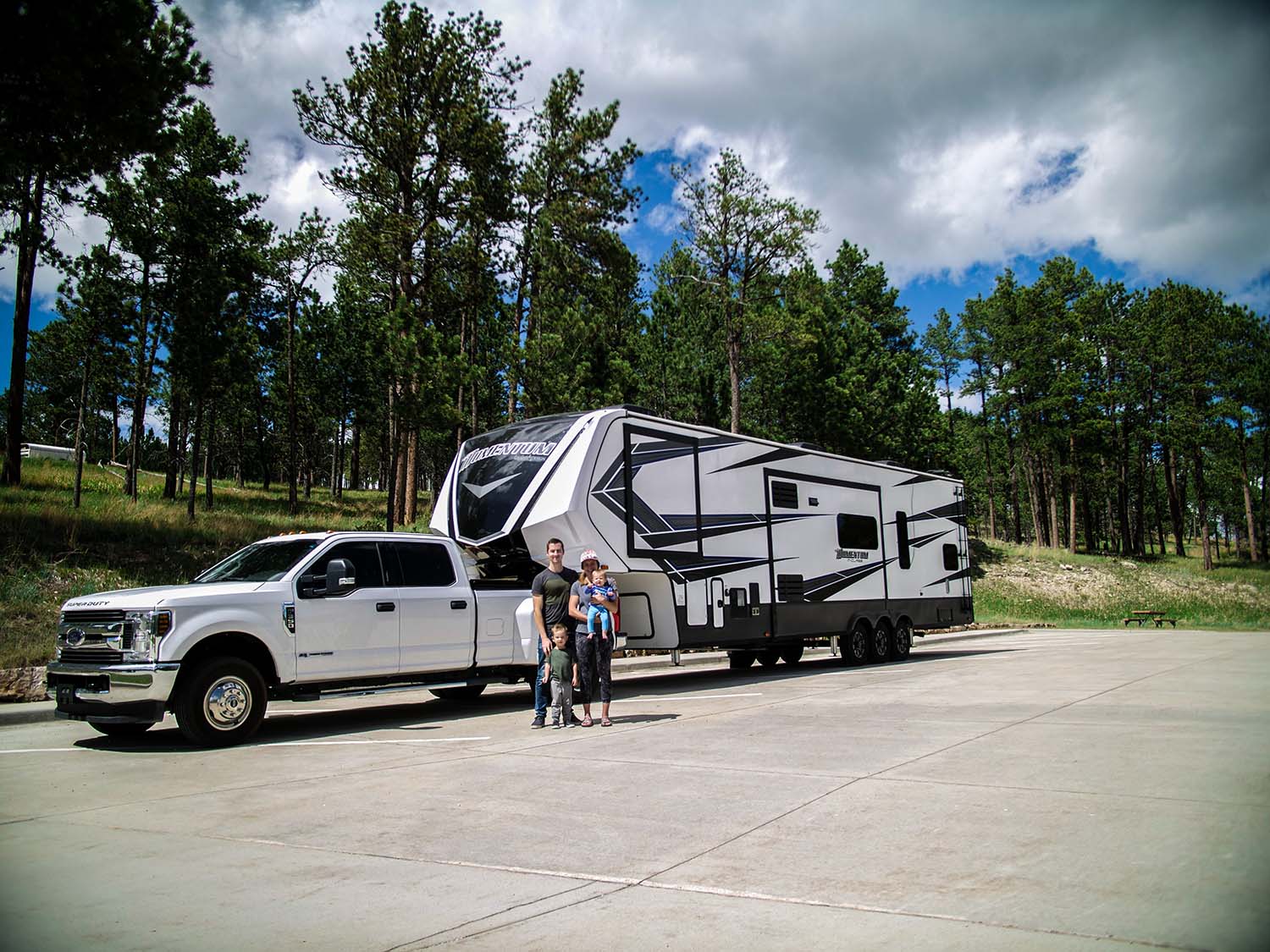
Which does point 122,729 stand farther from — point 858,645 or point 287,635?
point 858,645

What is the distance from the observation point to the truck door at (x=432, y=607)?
10.5m

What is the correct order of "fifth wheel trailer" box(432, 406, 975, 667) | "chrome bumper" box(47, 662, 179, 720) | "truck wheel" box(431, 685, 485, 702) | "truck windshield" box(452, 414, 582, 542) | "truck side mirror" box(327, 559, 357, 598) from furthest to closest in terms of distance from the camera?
"truck windshield" box(452, 414, 582, 542) < "fifth wheel trailer" box(432, 406, 975, 667) < "truck wheel" box(431, 685, 485, 702) < "truck side mirror" box(327, 559, 357, 598) < "chrome bumper" box(47, 662, 179, 720)

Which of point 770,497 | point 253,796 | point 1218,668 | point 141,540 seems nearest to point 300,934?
point 253,796

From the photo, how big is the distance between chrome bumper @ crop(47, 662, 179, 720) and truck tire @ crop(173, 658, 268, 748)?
0.65 feet

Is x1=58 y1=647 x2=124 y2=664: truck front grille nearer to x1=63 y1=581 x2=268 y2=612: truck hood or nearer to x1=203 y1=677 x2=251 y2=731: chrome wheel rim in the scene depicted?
x1=63 y1=581 x2=268 y2=612: truck hood

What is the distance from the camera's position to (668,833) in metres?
5.52

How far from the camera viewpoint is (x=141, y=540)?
1912 cm

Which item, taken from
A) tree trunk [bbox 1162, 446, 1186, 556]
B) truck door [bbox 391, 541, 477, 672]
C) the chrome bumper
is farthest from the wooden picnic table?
the chrome bumper

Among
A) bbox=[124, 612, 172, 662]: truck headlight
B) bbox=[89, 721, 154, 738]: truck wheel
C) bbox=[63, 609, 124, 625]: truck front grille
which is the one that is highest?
bbox=[63, 609, 124, 625]: truck front grille

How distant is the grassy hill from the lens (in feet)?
52.2

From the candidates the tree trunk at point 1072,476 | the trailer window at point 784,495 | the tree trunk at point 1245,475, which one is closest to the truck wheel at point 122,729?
the trailer window at point 784,495

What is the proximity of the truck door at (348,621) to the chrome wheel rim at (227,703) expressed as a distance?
1.92 feet

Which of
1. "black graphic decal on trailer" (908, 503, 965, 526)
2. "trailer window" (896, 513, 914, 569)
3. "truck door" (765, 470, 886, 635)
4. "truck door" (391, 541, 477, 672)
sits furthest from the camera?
"black graphic decal on trailer" (908, 503, 965, 526)

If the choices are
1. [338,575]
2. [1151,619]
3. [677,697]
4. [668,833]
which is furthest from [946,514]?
[1151,619]
